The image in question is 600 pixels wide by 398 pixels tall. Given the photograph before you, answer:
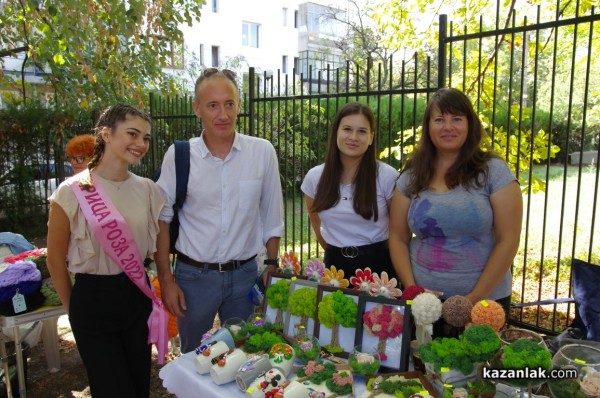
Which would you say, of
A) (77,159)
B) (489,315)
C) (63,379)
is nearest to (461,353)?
(489,315)

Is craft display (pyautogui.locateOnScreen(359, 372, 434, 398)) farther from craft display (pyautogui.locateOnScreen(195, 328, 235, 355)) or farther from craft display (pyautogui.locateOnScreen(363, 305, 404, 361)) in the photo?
craft display (pyautogui.locateOnScreen(195, 328, 235, 355))

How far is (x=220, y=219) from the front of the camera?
2.14 m

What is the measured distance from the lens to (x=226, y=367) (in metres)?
1.58

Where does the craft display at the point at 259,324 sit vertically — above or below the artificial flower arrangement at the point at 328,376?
above

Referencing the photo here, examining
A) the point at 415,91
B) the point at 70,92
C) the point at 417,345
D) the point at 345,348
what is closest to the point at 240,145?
the point at 345,348

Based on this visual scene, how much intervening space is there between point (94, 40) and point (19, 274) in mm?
4607

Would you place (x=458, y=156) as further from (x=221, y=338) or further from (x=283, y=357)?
(x=221, y=338)

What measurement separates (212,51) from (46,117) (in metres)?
15.0

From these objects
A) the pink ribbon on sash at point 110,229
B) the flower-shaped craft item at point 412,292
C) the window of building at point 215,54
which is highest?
the window of building at point 215,54

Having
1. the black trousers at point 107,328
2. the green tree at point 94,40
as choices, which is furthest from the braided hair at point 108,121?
the green tree at point 94,40

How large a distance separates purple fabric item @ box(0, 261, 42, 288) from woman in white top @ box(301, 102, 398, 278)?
71.5 inches

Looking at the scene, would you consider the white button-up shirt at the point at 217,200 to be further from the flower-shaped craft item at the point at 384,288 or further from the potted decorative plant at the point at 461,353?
the potted decorative plant at the point at 461,353

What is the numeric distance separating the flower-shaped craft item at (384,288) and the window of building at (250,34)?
919 inches

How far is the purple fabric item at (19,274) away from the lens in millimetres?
2631
